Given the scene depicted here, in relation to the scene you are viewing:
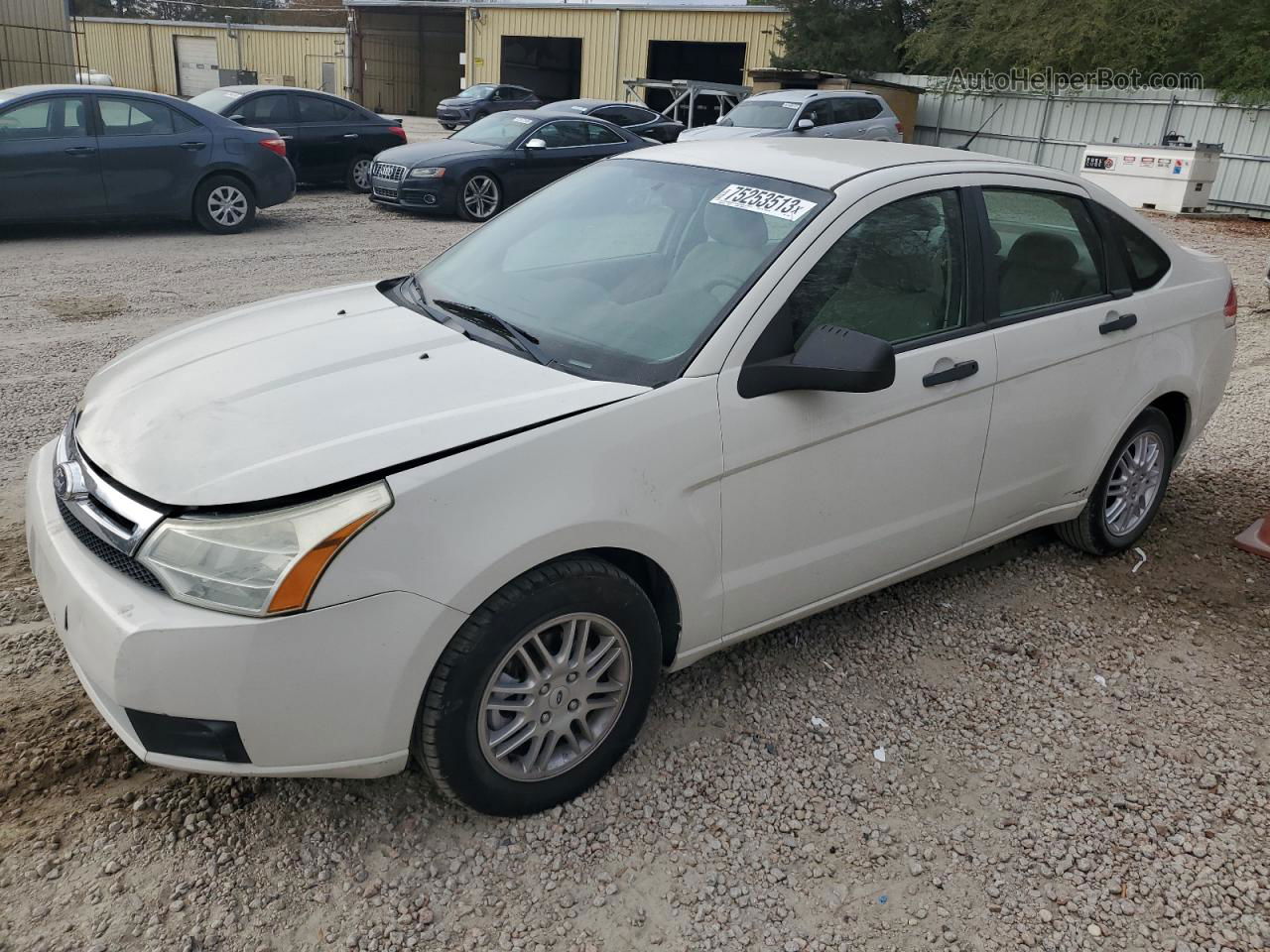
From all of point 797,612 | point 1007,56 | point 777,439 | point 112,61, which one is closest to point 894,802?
point 797,612

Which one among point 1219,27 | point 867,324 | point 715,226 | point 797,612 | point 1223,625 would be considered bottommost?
point 1223,625

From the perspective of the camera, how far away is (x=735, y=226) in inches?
128

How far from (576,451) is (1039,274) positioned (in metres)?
2.17

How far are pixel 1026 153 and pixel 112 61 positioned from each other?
1580 inches

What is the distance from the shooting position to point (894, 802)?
9.78 ft

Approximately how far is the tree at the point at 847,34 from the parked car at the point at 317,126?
62.6 feet

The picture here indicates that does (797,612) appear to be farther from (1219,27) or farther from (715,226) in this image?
(1219,27)

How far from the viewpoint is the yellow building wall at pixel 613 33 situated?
3466cm

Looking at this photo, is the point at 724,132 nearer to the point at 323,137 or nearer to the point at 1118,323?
the point at 323,137

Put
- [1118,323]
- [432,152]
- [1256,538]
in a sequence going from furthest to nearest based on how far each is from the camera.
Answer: [432,152] → [1256,538] → [1118,323]

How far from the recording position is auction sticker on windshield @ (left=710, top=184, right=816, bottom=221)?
3.18m

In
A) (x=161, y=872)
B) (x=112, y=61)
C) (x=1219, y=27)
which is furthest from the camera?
(x=112, y=61)

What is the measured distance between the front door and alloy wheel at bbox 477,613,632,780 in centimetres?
44

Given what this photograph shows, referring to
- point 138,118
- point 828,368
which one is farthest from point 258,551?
point 138,118
